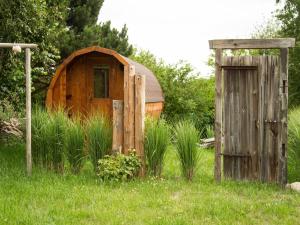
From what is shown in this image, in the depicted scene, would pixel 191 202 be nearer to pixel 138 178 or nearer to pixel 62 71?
pixel 138 178

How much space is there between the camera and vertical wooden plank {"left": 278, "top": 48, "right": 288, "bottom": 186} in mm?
8453

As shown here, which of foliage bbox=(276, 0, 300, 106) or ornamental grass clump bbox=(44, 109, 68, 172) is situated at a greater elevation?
foliage bbox=(276, 0, 300, 106)

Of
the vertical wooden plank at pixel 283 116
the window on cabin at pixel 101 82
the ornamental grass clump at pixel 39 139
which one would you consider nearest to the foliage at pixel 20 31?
the window on cabin at pixel 101 82

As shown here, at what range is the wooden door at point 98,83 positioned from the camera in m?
13.2

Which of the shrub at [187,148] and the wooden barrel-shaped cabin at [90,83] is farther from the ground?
the wooden barrel-shaped cabin at [90,83]

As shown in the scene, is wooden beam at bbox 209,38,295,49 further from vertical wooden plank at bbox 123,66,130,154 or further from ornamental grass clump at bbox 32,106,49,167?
ornamental grass clump at bbox 32,106,49,167

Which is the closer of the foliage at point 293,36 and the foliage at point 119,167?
the foliage at point 119,167

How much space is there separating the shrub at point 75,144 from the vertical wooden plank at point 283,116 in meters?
3.82

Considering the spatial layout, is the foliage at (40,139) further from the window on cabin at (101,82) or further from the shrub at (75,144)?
the window on cabin at (101,82)

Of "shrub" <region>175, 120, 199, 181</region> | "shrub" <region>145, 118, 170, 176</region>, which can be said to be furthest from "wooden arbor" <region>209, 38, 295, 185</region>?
"shrub" <region>145, 118, 170, 176</region>

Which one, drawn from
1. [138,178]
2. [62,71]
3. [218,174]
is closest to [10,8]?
[62,71]

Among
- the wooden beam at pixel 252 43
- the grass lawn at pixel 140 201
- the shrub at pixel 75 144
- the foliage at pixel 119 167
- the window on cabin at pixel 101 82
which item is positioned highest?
the wooden beam at pixel 252 43

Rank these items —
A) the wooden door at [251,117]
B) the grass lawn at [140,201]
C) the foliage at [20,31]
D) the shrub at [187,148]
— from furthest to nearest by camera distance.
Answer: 1. the foliage at [20,31]
2. the shrub at [187,148]
3. the wooden door at [251,117]
4. the grass lawn at [140,201]

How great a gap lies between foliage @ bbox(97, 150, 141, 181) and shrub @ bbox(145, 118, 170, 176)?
0.26 metres
